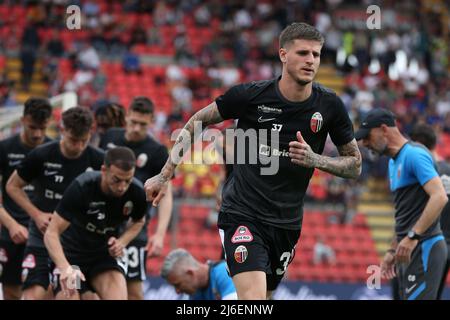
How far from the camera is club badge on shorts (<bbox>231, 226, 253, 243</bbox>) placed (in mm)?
6402

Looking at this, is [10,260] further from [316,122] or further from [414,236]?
[316,122]

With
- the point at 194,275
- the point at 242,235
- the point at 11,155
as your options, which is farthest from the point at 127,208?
the point at 242,235

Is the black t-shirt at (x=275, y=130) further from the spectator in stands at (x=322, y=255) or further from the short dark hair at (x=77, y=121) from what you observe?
the spectator in stands at (x=322, y=255)

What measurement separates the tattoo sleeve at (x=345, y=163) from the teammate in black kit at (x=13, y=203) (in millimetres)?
3601

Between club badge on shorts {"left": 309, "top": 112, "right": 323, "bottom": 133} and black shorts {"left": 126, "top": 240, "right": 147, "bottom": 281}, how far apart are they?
3429 mm

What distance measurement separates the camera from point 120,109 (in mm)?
10102

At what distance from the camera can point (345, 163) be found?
660 cm

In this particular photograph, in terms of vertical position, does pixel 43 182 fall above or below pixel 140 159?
below

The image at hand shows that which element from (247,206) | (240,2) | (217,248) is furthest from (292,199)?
(240,2)

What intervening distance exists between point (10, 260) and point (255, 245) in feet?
13.8

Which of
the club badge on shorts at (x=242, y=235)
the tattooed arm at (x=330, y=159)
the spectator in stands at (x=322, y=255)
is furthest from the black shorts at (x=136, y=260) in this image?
the spectator in stands at (x=322, y=255)

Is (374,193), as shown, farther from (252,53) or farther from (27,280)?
(27,280)

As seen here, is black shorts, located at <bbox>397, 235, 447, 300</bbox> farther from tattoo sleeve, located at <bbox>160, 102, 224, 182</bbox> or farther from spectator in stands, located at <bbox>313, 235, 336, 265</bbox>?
spectator in stands, located at <bbox>313, 235, 336, 265</bbox>

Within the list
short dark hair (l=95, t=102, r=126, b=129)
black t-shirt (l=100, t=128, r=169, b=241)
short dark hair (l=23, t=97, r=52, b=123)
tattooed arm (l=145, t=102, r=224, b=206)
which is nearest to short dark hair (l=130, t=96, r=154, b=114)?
black t-shirt (l=100, t=128, r=169, b=241)
